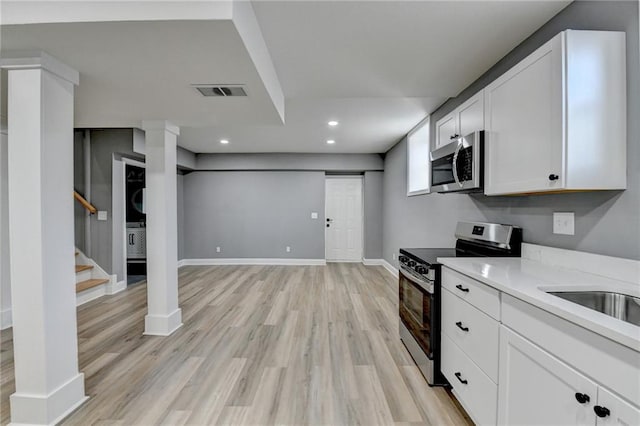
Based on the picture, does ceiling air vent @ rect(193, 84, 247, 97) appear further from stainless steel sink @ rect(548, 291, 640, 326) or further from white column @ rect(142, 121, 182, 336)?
stainless steel sink @ rect(548, 291, 640, 326)

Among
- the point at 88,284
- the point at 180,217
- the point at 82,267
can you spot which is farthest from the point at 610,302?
the point at 180,217

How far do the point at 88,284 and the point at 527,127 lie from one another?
16.9 ft

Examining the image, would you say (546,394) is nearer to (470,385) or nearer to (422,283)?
(470,385)

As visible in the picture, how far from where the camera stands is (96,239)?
440cm

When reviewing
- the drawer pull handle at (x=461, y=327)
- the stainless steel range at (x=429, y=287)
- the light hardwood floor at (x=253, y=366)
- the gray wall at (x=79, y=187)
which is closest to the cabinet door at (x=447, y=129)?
Answer: the stainless steel range at (x=429, y=287)

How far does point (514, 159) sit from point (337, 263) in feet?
17.5

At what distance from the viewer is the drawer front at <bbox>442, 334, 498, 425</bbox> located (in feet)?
4.87

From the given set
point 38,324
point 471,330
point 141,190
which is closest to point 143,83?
point 38,324

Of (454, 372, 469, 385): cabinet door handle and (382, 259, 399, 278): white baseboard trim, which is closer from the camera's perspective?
(454, 372, 469, 385): cabinet door handle

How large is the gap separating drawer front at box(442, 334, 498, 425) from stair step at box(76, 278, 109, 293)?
4314 millimetres

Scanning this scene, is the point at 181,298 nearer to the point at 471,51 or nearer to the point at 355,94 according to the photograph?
the point at 355,94

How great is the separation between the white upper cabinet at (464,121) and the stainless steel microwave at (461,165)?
14cm

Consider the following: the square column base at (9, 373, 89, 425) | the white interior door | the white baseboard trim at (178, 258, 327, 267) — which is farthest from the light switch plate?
the white interior door

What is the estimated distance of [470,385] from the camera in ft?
5.53
